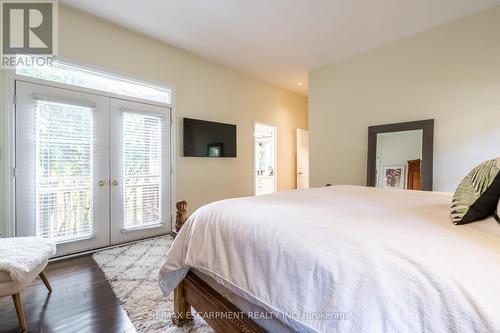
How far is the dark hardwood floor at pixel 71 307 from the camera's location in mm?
1515

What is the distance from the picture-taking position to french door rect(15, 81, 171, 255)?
238 cm

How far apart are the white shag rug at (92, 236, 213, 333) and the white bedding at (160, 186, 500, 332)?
0.74 m

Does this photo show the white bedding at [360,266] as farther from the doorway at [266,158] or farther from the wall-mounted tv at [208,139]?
the doorway at [266,158]

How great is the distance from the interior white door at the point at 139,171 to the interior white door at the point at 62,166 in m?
0.12

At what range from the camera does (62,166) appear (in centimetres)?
255

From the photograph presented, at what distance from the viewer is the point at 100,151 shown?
110 inches

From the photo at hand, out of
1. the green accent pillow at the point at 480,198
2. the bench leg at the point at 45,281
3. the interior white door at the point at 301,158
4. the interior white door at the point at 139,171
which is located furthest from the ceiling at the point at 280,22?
the bench leg at the point at 45,281

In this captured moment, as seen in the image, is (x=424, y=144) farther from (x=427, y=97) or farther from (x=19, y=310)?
(x=19, y=310)

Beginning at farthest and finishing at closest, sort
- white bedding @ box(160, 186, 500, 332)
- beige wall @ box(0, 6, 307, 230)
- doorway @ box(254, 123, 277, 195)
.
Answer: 1. doorway @ box(254, 123, 277, 195)
2. beige wall @ box(0, 6, 307, 230)
3. white bedding @ box(160, 186, 500, 332)

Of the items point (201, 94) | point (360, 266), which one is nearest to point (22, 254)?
point (360, 266)

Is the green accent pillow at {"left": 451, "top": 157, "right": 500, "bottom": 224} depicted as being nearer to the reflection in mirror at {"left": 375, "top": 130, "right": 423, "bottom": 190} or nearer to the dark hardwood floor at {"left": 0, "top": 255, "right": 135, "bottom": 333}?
the dark hardwood floor at {"left": 0, "top": 255, "right": 135, "bottom": 333}

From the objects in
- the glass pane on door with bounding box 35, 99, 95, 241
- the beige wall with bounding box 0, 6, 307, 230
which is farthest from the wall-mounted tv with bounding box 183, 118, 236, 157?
the glass pane on door with bounding box 35, 99, 95, 241

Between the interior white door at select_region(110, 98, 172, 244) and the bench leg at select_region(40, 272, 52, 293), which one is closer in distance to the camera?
the bench leg at select_region(40, 272, 52, 293)

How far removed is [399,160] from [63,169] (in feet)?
14.0
